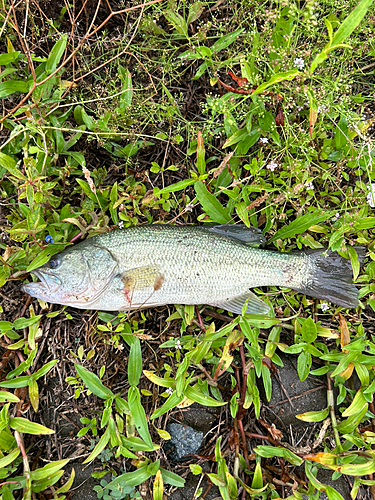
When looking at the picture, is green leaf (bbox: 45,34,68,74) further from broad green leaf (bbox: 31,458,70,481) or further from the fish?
broad green leaf (bbox: 31,458,70,481)

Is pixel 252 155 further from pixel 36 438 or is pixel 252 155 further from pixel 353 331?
pixel 36 438

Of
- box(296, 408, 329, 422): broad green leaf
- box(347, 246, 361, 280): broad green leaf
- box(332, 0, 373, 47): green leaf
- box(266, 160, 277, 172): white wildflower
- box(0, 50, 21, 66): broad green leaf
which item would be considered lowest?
box(296, 408, 329, 422): broad green leaf

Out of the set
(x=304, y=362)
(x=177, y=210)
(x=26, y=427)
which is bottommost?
(x=304, y=362)

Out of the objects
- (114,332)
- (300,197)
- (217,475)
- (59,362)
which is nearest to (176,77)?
(300,197)

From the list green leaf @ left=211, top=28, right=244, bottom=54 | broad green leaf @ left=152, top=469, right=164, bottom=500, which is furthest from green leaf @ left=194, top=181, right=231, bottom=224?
broad green leaf @ left=152, top=469, right=164, bottom=500

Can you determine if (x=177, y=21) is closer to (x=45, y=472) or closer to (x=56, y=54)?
(x=56, y=54)

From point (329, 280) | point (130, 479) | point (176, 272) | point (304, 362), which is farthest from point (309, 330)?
point (130, 479)
